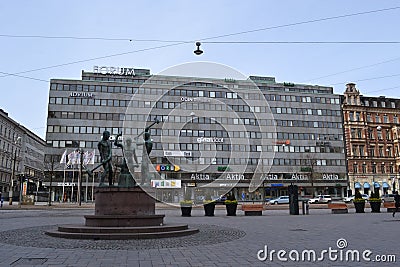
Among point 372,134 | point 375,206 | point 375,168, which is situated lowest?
point 375,206

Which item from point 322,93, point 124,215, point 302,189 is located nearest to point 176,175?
point 302,189

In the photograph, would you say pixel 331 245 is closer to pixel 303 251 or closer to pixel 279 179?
pixel 303 251

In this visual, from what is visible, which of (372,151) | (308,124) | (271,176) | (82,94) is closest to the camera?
(82,94)

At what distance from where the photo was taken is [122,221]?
1476cm

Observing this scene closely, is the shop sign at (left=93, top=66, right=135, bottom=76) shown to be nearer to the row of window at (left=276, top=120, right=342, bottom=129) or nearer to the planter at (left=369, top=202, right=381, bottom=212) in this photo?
the row of window at (left=276, top=120, right=342, bottom=129)

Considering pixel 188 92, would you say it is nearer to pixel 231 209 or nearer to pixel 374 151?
pixel 374 151

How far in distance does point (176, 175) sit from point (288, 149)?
2720 cm

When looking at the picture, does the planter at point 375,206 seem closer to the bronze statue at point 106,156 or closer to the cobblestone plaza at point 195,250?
the cobblestone plaza at point 195,250

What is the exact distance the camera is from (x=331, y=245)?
1153 cm

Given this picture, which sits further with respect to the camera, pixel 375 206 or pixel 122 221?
pixel 375 206

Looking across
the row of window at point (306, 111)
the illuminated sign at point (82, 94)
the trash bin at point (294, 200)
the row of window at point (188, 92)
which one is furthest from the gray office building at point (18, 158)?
the row of window at point (306, 111)

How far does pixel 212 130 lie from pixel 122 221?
66152 mm

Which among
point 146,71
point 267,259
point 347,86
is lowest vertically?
point 267,259

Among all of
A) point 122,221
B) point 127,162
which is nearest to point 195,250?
point 122,221
